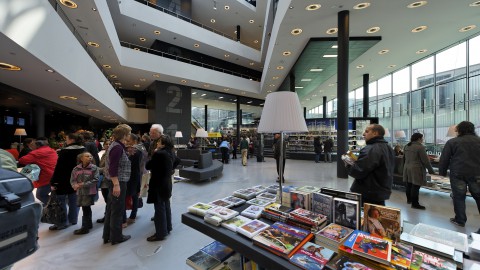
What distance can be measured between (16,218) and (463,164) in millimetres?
4937

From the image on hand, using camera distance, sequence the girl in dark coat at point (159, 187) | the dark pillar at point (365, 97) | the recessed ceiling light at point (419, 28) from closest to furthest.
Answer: the girl in dark coat at point (159, 187) → the recessed ceiling light at point (419, 28) → the dark pillar at point (365, 97)

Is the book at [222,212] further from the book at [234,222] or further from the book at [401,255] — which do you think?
the book at [401,255]

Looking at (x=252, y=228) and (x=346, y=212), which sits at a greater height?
(x=346, y=212)

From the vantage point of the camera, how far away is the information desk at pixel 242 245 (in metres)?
1.19

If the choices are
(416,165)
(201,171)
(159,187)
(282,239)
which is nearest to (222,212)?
(282,239)

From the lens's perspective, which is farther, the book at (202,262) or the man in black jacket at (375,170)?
the man in black jacket at (375,170)

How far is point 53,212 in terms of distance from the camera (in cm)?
331

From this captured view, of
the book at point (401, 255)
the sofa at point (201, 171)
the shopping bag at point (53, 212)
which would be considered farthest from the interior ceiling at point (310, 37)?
the book at point (401, 255)

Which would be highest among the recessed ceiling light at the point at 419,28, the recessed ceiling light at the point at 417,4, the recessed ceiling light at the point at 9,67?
the recessed ceiling light at the point at 419,28

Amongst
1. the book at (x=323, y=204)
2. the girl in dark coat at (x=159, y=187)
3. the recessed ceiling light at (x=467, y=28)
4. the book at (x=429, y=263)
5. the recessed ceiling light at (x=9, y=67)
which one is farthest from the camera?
the recessed ceiling light at (x=467, y=28)

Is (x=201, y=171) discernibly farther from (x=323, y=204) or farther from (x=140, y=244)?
(x=323, y=204)

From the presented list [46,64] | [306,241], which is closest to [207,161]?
[46,64]

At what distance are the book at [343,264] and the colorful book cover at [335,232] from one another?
0.10 metres

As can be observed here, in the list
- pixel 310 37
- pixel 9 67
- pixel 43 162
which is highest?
pixel 310 37
